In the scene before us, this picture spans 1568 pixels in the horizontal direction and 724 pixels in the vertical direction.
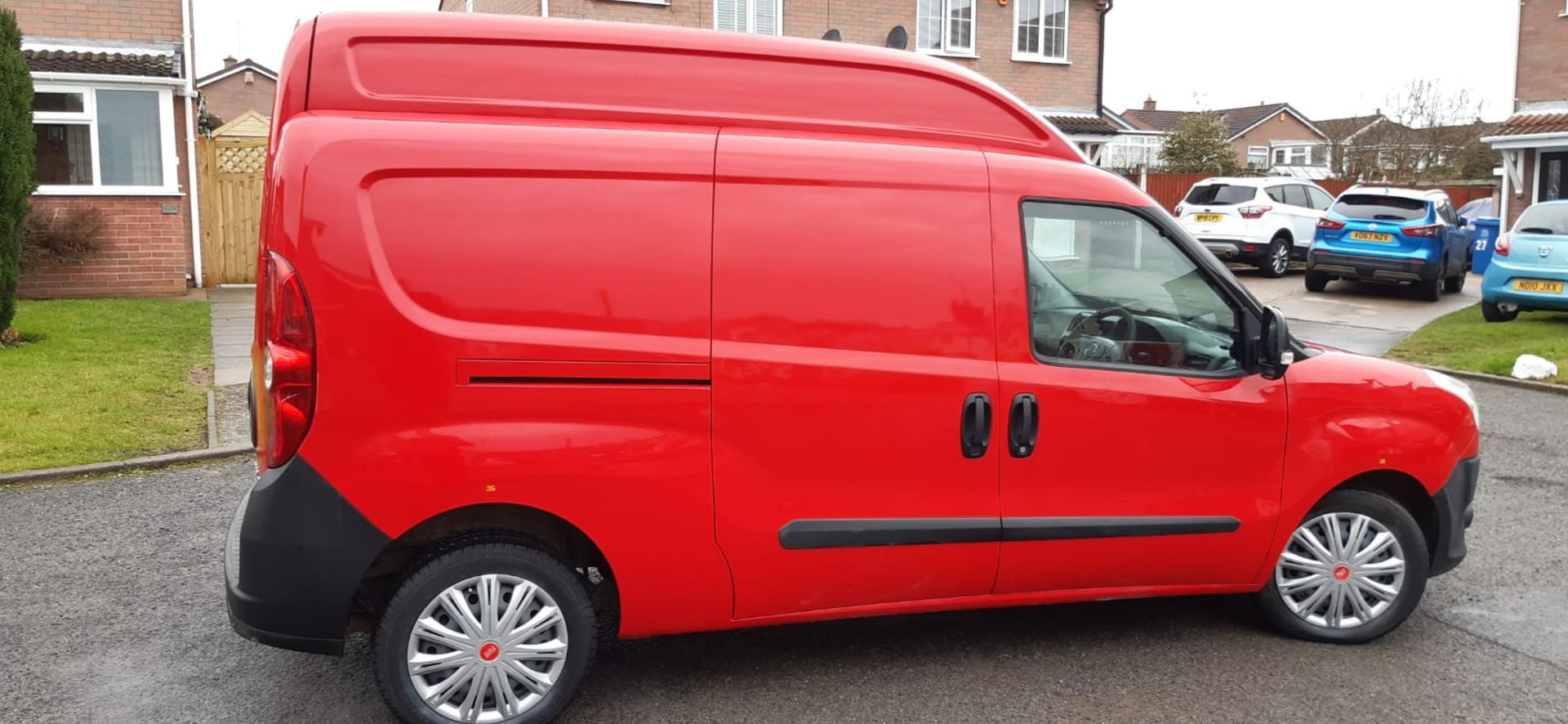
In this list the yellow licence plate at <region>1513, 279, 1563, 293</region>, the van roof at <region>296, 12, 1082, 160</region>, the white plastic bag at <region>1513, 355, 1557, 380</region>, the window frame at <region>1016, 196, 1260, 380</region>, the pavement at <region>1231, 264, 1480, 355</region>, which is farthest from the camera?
the pavement at <region>1231, 264, 1480, 355</region>

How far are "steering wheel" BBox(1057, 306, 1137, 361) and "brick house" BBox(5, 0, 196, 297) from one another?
15504mm

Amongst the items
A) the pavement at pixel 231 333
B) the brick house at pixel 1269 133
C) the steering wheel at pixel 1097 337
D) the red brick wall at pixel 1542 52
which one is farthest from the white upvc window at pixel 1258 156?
the steering wheel at pixel 1097 337

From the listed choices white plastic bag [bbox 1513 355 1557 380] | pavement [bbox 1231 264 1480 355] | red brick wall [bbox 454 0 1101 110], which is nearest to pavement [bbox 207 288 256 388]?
red brick wall [bbox 454 0 1101 110]

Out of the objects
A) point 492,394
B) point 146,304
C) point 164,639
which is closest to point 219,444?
point 164,639

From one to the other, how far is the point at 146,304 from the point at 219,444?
322 inches

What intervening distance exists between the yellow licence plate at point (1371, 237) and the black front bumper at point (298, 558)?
723 inches

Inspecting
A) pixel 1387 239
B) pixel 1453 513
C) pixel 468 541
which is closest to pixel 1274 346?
pixel 1453 513

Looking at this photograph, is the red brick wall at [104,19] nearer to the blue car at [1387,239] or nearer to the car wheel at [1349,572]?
the blue car at [1387,239]

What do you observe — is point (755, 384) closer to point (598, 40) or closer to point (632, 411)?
point (632, 411)

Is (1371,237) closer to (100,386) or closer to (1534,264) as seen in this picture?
(1534,264)

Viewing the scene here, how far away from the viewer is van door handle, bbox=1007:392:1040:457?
4.25 m

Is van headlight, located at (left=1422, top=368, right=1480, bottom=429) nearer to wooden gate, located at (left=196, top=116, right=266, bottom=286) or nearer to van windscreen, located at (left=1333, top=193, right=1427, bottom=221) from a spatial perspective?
van windscreen, located at (left=1333, top=193, right=1427, bottom=221)

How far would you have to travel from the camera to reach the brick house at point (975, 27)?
76.4ft

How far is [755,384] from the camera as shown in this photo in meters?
3.96
